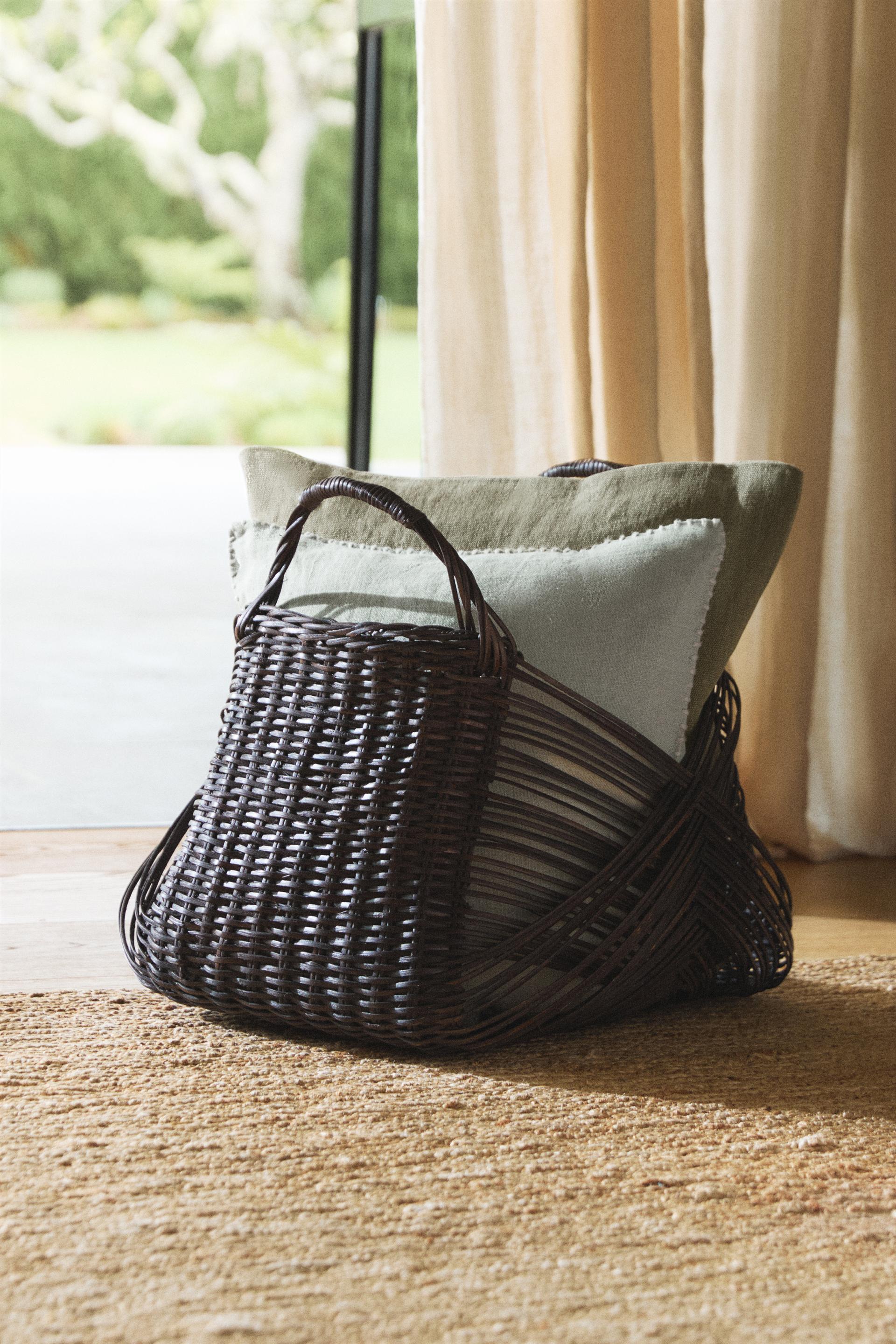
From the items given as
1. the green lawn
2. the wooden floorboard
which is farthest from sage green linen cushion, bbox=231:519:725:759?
the green lawn

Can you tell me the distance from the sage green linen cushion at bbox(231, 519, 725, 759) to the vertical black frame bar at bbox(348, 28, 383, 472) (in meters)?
1.35

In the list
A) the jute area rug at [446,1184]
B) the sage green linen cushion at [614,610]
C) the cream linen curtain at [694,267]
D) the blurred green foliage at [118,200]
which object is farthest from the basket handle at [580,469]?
the blurred green foliage at [118,200]

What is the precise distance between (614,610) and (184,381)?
4497 mm

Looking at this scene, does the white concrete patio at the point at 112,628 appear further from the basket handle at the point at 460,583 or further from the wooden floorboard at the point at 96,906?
the basket handle at the point at 460,583

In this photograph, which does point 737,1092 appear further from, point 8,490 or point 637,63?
point 8,490

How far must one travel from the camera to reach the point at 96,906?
1634 millimetres

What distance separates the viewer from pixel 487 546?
4.20ft

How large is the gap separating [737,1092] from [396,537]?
A: 0.60 m

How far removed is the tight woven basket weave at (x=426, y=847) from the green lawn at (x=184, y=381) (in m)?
3.83

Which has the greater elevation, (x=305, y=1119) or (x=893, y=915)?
(x=305, y=1119)

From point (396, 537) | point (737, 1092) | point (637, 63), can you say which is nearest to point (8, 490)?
point (637, 63)

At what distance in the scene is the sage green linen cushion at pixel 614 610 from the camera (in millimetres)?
1176

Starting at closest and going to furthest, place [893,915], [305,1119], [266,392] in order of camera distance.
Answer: [305,1119], [893,915], [266,392]

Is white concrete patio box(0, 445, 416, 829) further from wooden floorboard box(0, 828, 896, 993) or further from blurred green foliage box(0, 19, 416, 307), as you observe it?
blurred green foliage box(0, 19, 416, 307)
